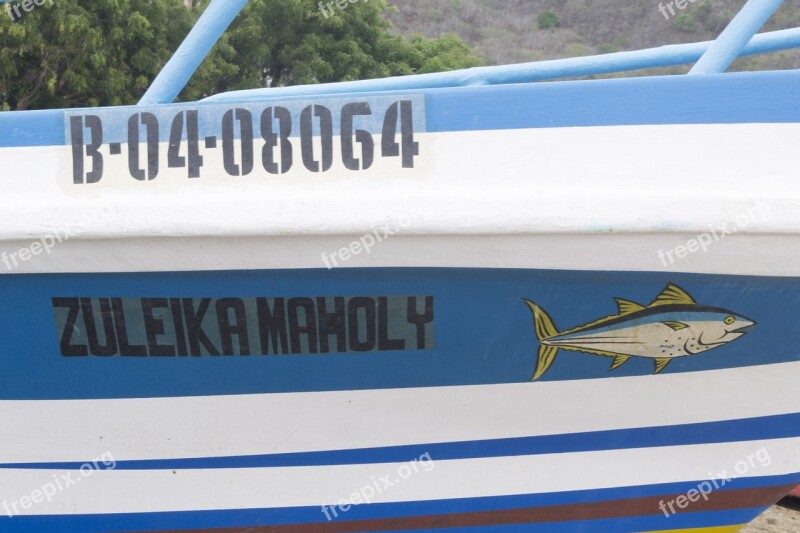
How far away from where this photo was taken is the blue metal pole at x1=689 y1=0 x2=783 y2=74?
1789 millimetres

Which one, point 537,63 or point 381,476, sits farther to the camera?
point 537,63

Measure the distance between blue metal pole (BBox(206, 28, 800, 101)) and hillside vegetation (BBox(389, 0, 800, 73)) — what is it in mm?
7808

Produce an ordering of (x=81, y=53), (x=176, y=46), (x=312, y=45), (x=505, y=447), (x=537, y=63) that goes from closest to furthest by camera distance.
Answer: (x=505, y=447) → (x=537, y=63) → (x=81, y=53) → (x=176, y=46) → (x=312, y=45)

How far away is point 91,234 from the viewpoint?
64.2 inches

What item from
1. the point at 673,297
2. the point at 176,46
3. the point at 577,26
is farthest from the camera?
the point at 577,26

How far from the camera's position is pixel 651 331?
1.81 meters

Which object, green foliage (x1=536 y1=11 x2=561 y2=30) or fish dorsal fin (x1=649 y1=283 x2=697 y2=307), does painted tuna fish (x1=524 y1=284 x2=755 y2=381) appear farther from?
green foliage (x1=536 y1=11 x2=561 y2=30)

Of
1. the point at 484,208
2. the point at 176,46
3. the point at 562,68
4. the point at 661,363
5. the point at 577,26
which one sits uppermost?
the point at 577,26

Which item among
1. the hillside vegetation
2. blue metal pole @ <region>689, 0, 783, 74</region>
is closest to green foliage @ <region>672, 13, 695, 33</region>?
the hillside vegetation

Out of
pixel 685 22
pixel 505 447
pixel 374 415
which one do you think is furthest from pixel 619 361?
pixel 685 22

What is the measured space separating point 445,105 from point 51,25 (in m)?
8.36

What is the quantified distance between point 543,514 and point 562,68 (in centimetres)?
120

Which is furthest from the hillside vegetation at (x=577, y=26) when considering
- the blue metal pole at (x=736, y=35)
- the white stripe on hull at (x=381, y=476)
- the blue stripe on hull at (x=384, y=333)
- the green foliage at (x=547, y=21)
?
the blue stripe on hull at (x=384, y=333)

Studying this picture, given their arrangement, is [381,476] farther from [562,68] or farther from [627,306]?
[562,68]
